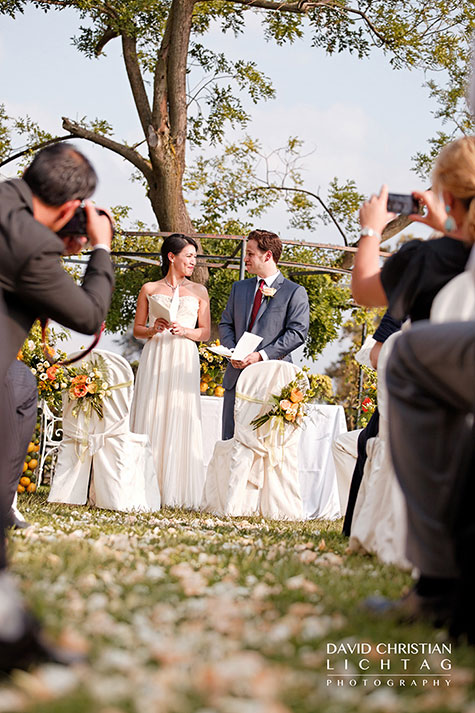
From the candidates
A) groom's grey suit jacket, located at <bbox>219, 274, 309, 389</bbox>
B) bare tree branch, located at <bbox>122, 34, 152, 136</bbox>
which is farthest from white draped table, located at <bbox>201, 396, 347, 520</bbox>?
bare tree branch, located at <bbox>122, 34, 152, 136</bbox>

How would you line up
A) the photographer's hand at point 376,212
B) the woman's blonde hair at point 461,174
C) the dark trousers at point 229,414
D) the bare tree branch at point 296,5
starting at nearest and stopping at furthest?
the woman's blonde hair at point 461,174 → the photographer's hand at point 376,212 → the dark trousers at point 229,414 → the bare tree branch at point 296,5

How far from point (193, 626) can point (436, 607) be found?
707mm

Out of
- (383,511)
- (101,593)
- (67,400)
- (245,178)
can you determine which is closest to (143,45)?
(245,178)

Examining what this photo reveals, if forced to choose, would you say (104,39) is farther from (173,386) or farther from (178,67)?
(173,386)

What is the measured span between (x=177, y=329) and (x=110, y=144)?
330 inches

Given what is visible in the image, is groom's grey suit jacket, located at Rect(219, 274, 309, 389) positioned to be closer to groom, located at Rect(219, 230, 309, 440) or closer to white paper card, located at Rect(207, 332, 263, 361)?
groom, located at Rect(219, 230, 309, 440)

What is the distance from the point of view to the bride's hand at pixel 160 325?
834 centimetres

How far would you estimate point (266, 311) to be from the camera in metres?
8.05

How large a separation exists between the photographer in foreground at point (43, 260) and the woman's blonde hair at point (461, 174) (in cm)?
132

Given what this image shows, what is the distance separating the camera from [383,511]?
4.28m

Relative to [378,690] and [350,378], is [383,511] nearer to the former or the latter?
[378,690]

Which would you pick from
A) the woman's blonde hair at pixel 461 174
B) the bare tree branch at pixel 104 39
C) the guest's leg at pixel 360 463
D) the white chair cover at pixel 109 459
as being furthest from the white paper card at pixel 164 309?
the bare tree branch at pixel 104 39

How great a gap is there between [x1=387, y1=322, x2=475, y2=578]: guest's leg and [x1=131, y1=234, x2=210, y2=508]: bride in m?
5.97

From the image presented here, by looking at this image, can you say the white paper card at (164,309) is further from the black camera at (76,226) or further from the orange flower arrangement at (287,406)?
the black camera at (76,226)
